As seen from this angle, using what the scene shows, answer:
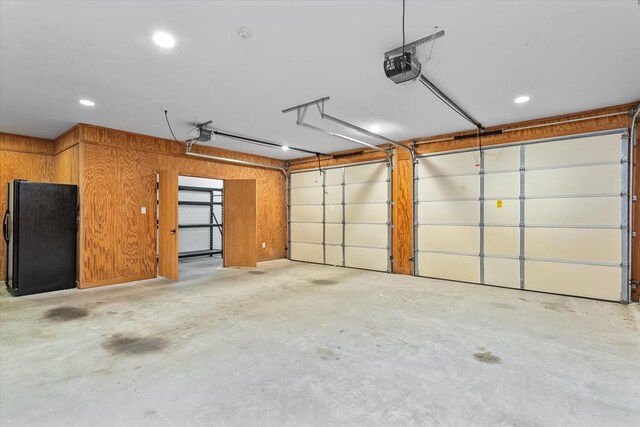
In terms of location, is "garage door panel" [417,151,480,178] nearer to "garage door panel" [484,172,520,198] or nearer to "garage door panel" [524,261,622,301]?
"garage door panel" [484,172,520,198]

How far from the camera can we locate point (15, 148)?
235 inches

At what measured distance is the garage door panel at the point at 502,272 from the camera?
5297 millimetres

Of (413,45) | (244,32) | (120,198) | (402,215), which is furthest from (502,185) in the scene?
(120,198)

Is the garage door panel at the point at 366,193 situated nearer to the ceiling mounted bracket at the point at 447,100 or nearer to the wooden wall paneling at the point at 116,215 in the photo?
the ceiling mounted bracket at the point at 447,100

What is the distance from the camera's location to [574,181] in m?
4.79

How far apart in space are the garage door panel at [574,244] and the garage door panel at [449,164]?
56.2 inches

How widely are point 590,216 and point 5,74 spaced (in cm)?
757

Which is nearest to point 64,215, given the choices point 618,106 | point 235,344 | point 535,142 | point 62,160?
point 62,160

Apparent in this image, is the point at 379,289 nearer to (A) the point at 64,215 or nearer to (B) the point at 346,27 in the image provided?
(B) the point at 346,27

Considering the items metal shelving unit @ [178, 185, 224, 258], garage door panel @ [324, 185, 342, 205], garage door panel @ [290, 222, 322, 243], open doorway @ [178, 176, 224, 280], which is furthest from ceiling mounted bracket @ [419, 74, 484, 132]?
metal shelving unit @ [178, 185, 224, 258]

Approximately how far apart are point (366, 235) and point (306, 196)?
6.83ft

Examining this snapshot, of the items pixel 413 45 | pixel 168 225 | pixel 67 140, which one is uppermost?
pixel 413 45

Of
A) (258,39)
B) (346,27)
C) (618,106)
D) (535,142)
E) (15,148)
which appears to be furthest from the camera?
(15,148)

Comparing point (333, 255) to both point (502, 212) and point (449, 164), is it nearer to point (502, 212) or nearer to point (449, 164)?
point (449, 164)
